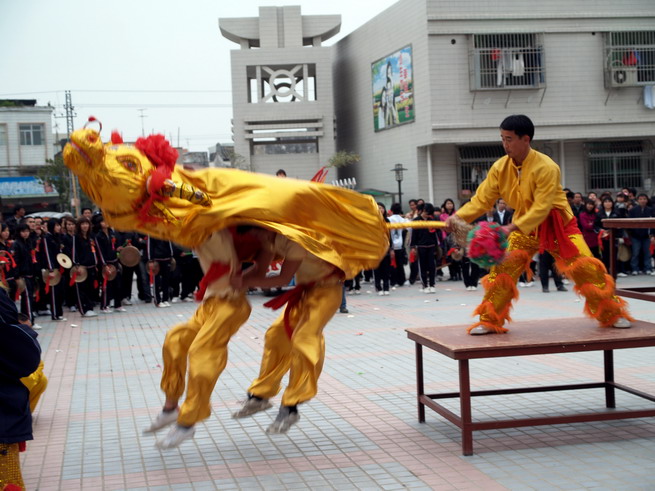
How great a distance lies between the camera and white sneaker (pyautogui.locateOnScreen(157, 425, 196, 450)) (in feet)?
15.3

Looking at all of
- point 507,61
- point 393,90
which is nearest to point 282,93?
point 393,90

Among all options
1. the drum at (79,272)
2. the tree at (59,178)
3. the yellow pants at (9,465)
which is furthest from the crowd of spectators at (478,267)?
the tree at (59,178)

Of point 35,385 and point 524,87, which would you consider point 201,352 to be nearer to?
point 35,385

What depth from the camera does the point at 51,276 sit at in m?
12.5

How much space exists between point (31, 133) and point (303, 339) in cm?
4453

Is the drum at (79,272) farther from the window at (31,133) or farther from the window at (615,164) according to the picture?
the window at (31,133)

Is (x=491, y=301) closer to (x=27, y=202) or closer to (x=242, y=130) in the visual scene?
(x=242, y=130)

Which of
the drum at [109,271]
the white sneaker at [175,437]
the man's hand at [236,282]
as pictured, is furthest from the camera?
the drum at [109,271]

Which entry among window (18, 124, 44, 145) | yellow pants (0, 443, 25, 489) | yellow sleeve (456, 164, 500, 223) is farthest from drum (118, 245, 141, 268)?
window (18, 124, 44, 145)

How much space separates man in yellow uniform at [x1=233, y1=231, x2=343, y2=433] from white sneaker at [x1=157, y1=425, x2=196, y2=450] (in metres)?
0.50

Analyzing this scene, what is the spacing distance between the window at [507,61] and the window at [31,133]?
95.4 feet

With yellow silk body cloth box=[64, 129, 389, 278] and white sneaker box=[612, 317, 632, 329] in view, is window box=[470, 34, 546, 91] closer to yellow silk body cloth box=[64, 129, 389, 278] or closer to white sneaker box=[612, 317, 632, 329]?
white sneaker box=[612, 317, 632, 329]

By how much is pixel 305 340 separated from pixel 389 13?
83.2 ft

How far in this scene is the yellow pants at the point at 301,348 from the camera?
16.1 feet
